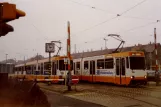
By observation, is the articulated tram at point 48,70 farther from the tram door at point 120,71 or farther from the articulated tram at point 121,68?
the tram door at point 120,71

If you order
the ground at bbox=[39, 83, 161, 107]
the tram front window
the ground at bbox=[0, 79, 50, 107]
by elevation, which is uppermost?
the tram front window

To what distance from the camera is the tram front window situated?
23.3 meters

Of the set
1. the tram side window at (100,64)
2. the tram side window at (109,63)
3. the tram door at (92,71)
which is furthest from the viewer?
the tram door at (92,71)

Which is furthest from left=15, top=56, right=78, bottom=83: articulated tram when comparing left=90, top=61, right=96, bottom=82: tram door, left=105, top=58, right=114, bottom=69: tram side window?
left=105, top=58, right=114, bottom=69: tram side window

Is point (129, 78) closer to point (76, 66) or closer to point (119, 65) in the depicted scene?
point (119, 65)

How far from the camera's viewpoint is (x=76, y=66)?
33.6 metres

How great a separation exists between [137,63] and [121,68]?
1.43 m

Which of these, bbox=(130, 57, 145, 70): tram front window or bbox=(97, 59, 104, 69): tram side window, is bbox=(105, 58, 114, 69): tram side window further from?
bbox=(130, 57, 145, 70): tram front window

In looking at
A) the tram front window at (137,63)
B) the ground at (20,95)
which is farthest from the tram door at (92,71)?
the ground at (20,95)

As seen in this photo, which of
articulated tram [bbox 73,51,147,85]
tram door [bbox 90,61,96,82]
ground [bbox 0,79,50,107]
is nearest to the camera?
ground [bbox 0,79,50,107]

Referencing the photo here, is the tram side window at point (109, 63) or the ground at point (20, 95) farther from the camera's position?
the tram side window at point (109, 63)

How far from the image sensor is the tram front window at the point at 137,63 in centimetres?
2334

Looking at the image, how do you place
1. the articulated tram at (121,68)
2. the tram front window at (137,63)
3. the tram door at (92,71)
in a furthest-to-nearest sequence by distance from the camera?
the tram door at (92,71), the tram front window at (137,63), the articulated tram at (121,68)

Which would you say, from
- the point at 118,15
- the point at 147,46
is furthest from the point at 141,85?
the point at 147,46
